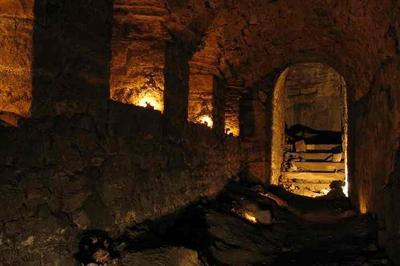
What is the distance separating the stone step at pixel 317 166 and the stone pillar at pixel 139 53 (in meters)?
7.41

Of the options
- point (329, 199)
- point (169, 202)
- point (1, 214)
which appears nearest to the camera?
point (1, 214)

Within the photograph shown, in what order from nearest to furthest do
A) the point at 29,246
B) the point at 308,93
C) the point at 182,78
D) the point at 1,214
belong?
the point at 1,214 → the point at 29,246 → the point at 182,78 → the point at 308,93

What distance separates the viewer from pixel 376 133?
551 centimetres

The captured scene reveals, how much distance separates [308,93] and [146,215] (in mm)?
13662

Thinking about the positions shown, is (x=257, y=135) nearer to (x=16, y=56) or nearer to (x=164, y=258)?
(x=164, y=258)

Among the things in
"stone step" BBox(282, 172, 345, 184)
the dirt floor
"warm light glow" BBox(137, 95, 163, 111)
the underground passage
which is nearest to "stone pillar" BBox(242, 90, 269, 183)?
the underground passage

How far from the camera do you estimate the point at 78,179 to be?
10.9ft

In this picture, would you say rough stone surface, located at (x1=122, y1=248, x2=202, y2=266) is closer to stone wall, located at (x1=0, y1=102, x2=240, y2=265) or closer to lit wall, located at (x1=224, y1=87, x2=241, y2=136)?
stone wall, located at (x1=0, y1=102, x2=240, y2=265)

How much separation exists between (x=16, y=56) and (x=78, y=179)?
3.56ft

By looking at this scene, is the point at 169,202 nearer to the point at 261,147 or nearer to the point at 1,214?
the point at 1,214

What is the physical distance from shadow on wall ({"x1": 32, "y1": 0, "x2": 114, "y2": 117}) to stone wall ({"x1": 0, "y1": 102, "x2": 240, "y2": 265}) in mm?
153

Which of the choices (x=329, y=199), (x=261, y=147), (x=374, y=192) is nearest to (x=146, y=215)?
(x=374, y=192)

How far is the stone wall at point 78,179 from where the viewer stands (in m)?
2.74

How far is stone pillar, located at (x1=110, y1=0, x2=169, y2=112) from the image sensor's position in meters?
5.52
